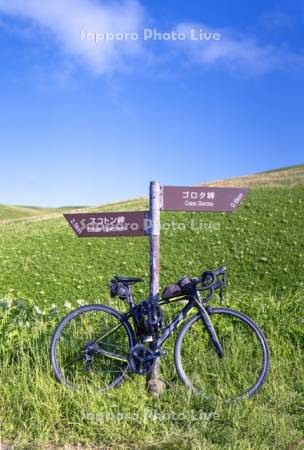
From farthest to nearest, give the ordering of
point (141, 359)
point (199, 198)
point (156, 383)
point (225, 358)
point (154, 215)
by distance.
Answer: point (199, 198), point (154, 215), point (225, 358), point (156, 383), point (141, 359)

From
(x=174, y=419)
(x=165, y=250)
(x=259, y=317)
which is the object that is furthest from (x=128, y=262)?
(x=174, y=419)

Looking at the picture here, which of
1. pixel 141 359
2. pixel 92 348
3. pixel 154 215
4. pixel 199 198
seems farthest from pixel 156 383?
pixel 199 198

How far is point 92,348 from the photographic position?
→ 19.2 feet

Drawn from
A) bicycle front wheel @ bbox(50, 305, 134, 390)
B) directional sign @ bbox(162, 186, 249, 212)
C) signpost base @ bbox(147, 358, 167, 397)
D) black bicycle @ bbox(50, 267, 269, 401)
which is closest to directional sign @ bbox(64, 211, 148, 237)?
directional sign @ bbox(162, 186, 249, 212)

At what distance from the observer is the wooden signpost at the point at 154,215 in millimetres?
6285

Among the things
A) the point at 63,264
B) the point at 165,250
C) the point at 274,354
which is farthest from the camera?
the point at 165,250

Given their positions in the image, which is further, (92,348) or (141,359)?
(92,348)

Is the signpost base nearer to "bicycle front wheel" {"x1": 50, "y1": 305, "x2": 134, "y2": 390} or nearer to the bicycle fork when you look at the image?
"bicycle front wheel" {"x1": 50, "y1": 305, "x2": 134, "y2": 390}

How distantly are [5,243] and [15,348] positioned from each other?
22.4m

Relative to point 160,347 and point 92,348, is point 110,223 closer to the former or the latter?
point 92,348

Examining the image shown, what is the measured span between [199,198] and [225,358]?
6.61ft

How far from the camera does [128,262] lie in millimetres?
22484

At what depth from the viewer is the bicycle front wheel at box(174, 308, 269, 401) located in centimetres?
561

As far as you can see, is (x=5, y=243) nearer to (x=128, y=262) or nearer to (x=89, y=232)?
(x=128, y=262)
